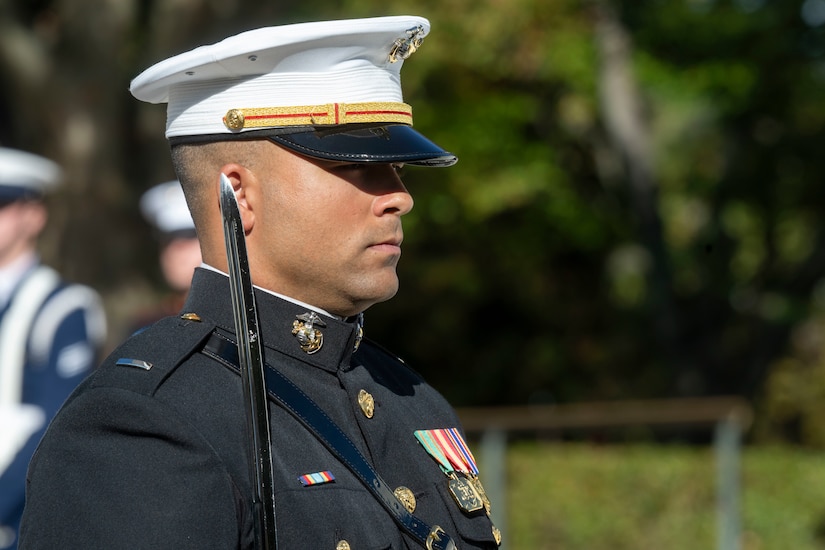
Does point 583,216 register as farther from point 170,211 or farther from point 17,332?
point 17,332

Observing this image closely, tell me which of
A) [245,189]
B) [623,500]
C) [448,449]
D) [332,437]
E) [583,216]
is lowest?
[623,500]

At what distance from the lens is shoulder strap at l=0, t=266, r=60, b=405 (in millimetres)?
4332

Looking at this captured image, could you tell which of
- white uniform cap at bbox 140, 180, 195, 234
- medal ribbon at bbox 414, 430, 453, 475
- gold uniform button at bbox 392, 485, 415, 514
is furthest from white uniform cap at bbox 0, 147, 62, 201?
gold uniform button at bbox 392, 485, 415, 514

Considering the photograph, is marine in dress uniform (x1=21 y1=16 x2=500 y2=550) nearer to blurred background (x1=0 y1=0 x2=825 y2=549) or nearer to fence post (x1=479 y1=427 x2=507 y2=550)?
fence post (x1=479 y1=427 x2=507 y2=550)

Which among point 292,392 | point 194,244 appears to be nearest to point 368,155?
point 292,392

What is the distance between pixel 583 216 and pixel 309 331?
1428 centimetres

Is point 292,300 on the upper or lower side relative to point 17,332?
upper

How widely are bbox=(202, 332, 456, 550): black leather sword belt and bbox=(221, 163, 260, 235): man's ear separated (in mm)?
206

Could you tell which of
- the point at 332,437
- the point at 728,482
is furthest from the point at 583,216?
the point at 332,437

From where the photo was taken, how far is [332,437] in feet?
7.02

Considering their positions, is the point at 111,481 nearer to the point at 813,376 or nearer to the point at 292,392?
the point at 292,392

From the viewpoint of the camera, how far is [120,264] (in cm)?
1010

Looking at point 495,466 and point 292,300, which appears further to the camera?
point 495,466

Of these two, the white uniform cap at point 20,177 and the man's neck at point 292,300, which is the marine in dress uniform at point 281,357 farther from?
the white uniform cap at point 20,177
